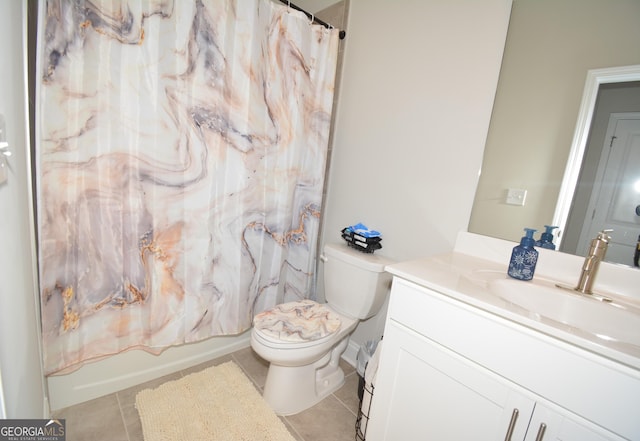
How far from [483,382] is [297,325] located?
2.64 ft

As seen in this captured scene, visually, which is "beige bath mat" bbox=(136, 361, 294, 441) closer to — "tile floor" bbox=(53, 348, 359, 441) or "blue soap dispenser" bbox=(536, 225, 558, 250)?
"tile floor" bbox=(53, 348, 359, 441)

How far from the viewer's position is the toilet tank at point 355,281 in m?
1.45

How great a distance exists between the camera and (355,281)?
4.89 feet

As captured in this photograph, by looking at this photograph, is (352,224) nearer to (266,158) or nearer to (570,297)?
(266,158)

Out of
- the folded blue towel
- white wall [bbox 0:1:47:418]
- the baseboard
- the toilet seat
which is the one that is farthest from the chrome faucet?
the baseboard

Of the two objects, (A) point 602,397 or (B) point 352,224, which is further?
(B) point 352,224

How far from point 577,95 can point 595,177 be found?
0.32 m

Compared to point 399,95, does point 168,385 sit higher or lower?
lower

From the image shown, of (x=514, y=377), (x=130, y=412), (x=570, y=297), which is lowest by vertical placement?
(x=130, y=412)

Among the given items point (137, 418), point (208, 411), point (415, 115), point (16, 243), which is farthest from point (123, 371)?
point (415, 115)

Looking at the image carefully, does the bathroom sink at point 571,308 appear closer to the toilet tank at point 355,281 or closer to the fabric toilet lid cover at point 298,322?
the toilet tank at point 355,281

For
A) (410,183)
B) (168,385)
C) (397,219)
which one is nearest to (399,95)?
(410,183)

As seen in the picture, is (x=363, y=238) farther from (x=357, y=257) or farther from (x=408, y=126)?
(x=408, y=126)

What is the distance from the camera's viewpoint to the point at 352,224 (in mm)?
1801
